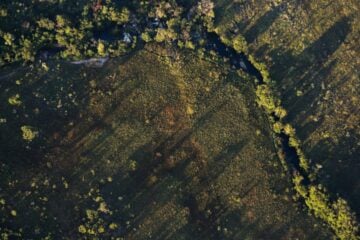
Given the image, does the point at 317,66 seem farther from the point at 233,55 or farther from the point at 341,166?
the point at 341,166

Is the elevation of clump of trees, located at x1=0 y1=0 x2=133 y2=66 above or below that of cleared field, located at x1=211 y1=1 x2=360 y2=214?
below

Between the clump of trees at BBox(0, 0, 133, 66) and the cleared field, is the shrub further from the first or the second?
the cleared field

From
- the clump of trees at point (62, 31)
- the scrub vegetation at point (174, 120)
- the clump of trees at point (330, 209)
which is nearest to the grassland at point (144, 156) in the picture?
the scrub vegetation at point (174, 120)

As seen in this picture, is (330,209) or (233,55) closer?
(330,209)

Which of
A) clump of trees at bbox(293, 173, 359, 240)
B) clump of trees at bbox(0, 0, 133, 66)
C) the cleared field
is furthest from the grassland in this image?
the cleared field

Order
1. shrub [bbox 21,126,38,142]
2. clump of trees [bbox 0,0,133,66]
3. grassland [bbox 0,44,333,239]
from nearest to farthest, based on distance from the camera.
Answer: shrub [bbox 21,126,38,142] < grassland [bbox 0,44,333,239] < clump of trees [bbox 0,0,133,66]

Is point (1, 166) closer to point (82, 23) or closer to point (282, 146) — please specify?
point (82, 23)

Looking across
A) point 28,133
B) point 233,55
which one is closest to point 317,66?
point 233,55

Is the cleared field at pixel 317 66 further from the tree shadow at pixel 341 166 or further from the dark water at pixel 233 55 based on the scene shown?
the dark water at pixel 233 55

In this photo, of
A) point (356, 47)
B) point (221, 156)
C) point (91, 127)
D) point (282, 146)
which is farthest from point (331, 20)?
→ point (91, 127)
